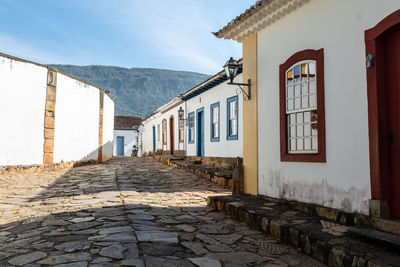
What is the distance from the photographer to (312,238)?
12.3ft

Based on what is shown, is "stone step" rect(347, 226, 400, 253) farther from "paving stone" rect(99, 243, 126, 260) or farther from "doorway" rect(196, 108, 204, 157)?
"doorway" rect(196, 108, 204, 157)

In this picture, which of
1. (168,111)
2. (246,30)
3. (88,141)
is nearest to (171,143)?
(168,111)

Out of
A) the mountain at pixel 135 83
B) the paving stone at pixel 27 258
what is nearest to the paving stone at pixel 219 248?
the paving stone at pixel 27 258

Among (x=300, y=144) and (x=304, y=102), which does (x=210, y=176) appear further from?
(x=304, y=102)

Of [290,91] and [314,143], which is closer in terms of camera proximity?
[314,143]

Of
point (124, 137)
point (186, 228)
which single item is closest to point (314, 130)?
point (186, 228)

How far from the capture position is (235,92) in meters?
11.8

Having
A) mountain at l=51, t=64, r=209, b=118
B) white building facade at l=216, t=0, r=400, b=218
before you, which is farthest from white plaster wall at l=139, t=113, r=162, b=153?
mountain at l=51, t=64, r=209, b=118

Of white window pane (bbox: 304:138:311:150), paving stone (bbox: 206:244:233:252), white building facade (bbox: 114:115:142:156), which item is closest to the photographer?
paving stone (bbox: 206:244:233:252)

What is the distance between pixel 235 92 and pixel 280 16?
5.87 metres

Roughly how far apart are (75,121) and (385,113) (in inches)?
542

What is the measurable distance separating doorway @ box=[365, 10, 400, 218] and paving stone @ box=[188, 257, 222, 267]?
2161 millimetres

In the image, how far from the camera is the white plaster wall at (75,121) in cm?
1376

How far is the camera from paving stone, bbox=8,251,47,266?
340 centimetres
